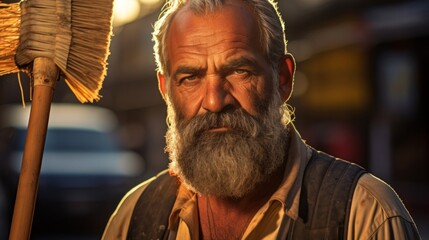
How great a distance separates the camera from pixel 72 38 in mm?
3348

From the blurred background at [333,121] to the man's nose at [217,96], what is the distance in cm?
791

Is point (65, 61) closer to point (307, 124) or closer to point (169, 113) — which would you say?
point (169, 113)

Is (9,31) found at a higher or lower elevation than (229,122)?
higher

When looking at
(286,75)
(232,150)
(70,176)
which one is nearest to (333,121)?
(70,176)

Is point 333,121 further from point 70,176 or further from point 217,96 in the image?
point 217,96

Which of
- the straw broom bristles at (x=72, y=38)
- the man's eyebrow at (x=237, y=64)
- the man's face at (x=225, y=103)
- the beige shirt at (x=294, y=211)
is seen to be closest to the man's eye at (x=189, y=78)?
the man's face at (x=225, y=103)

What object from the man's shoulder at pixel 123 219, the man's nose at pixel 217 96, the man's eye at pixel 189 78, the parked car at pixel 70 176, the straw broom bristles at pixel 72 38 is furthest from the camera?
the parked car at pixel 70 176

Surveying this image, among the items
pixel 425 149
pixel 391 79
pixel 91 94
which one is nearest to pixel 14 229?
pixel 91 94

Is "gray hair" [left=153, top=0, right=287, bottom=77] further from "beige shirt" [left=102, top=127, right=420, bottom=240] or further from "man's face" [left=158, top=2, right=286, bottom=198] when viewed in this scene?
"beige shirt" [left=102, top=127, right=420, bottom=240]

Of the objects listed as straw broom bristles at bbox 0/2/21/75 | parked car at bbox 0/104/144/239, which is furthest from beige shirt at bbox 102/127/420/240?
parked car at bbox 0/104/144/239

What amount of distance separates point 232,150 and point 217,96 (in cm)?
22

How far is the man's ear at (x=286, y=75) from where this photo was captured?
3705 millimetres

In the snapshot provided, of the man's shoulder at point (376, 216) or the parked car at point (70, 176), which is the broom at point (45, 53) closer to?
the man's shoulder at point (376, 216)

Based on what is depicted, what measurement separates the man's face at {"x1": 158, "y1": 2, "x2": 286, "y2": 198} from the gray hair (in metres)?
0.03
